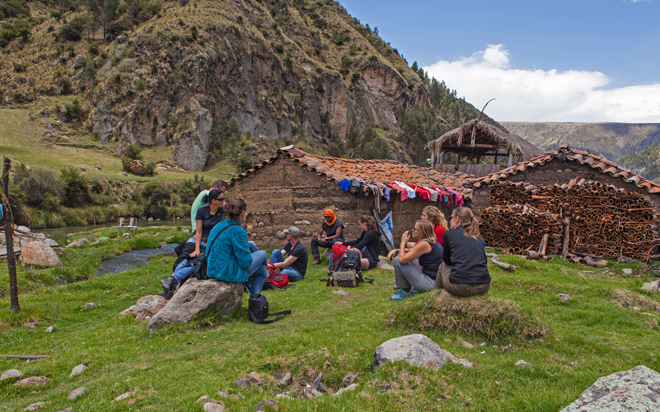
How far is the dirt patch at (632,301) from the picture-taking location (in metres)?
6.12

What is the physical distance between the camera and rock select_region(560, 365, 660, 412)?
226cm

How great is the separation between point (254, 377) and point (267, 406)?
0.75m

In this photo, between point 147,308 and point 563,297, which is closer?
point 147,308

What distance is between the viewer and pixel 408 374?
3326 mm

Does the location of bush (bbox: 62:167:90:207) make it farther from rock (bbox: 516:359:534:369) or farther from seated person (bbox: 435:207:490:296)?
rock (bbox: 516:359:534:369)

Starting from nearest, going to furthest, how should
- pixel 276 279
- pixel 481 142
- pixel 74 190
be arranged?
pixel 276 279, pixel 481 142, pixel 74 190

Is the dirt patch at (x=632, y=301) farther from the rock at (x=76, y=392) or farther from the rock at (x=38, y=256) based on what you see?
the rock at (x=38, y=256)

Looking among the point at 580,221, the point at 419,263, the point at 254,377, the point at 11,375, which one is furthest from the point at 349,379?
the point at 580,221

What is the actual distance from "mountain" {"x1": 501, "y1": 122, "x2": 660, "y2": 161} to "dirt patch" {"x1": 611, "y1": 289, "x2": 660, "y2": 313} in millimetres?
161013

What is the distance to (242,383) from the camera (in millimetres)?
3467

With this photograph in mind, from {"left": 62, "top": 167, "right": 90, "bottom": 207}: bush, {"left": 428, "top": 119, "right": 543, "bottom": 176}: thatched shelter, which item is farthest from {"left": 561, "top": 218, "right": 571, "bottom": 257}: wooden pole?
{"left": 62, "top": 167, "right": 90, "bottom": 207}: bush

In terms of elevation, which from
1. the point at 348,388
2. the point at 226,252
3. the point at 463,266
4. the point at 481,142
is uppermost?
the point at 481,142

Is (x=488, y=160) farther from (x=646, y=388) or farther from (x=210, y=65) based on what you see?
(x=646, y=388)

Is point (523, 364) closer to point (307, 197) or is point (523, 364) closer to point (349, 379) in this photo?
point (349, 379)
